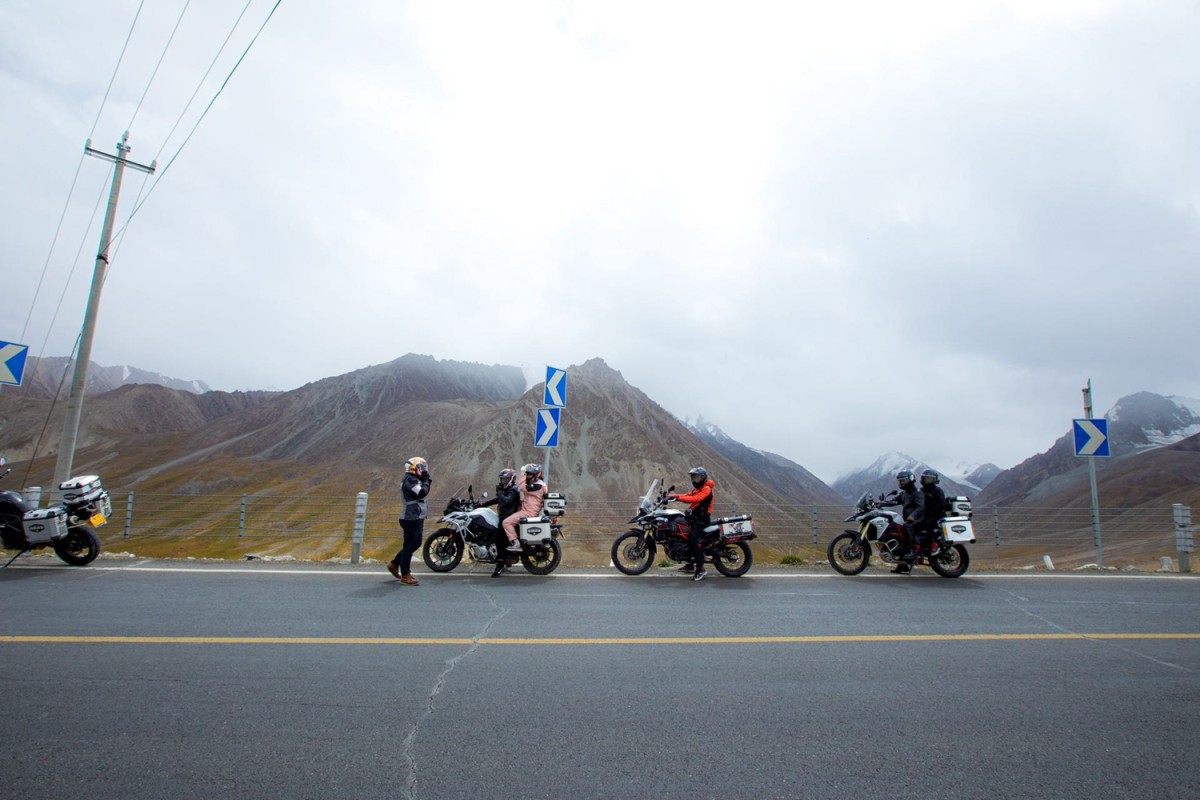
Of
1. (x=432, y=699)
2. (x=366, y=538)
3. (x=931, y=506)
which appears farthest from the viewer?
(x=366, y=538)

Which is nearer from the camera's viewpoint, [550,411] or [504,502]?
[504,502]

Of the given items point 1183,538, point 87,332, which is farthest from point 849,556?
point 87,332

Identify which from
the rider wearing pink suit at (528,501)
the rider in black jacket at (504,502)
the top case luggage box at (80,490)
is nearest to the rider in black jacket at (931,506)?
the rider wearing pink suit at (528,501)

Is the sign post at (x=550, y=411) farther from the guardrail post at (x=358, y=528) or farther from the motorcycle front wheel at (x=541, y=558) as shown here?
the guardrail post at (x=358, y=528)

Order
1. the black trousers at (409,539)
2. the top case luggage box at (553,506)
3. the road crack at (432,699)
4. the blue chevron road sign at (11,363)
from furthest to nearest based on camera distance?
the blue chevron road sign at (11,363) → the top case luggage box at (553,506) → the black trousers at (409,539) → the road crack at (432,699)

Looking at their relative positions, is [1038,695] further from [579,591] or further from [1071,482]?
[1071,482]

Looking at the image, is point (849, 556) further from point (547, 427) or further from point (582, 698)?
point (582, 698)

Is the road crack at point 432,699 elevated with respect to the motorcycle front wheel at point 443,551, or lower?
lower

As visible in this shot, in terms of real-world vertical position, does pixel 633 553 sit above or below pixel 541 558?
above

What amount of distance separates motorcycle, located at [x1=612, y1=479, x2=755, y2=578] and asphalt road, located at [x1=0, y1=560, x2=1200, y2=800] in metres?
2.56

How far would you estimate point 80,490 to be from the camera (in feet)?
32.6

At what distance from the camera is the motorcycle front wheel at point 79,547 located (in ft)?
31.8

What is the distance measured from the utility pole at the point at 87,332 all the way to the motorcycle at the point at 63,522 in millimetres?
2105

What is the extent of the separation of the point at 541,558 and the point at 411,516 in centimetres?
227
